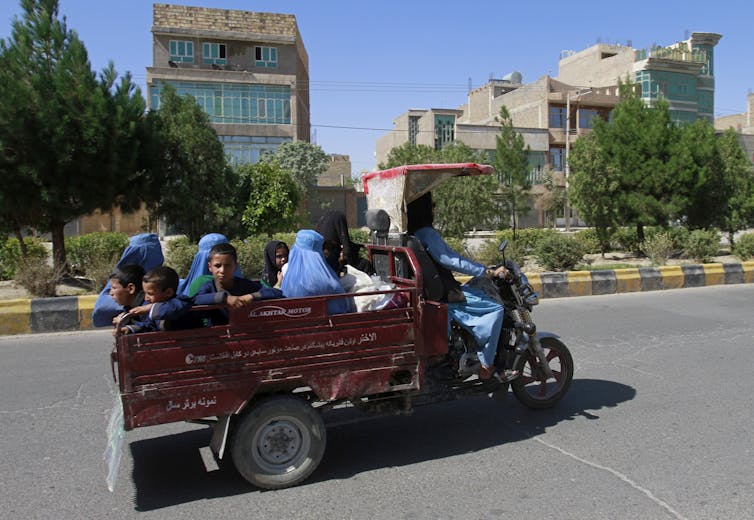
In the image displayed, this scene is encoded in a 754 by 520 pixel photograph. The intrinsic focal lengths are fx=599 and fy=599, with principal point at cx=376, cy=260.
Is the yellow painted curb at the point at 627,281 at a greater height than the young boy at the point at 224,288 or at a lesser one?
lesser

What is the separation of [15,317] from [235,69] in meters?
37.0

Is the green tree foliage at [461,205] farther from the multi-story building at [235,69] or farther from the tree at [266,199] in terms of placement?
the multi-story building at [235,69]

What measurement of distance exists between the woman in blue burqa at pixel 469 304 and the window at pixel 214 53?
42.0m

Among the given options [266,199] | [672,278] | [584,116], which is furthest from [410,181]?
[584,116]

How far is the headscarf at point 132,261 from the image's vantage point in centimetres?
387

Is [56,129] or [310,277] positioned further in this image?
[56,129]

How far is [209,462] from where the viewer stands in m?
4.11

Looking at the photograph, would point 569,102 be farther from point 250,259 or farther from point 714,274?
point 250,259

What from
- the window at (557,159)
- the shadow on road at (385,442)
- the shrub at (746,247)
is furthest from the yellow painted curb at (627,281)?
the window at (557,159)

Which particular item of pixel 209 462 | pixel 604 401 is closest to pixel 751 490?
pixel 604 401

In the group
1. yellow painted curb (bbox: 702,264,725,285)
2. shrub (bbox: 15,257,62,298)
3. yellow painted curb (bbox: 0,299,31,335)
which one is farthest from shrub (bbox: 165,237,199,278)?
yellow painted curb (bbox: 702,264,725,285)

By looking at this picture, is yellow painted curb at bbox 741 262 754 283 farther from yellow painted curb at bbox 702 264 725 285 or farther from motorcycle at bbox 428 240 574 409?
motorcycle at bbox 428 240 574 409

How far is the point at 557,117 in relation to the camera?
53906mm

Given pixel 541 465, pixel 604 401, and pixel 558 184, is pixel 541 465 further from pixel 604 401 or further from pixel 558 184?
pixel 558 184
